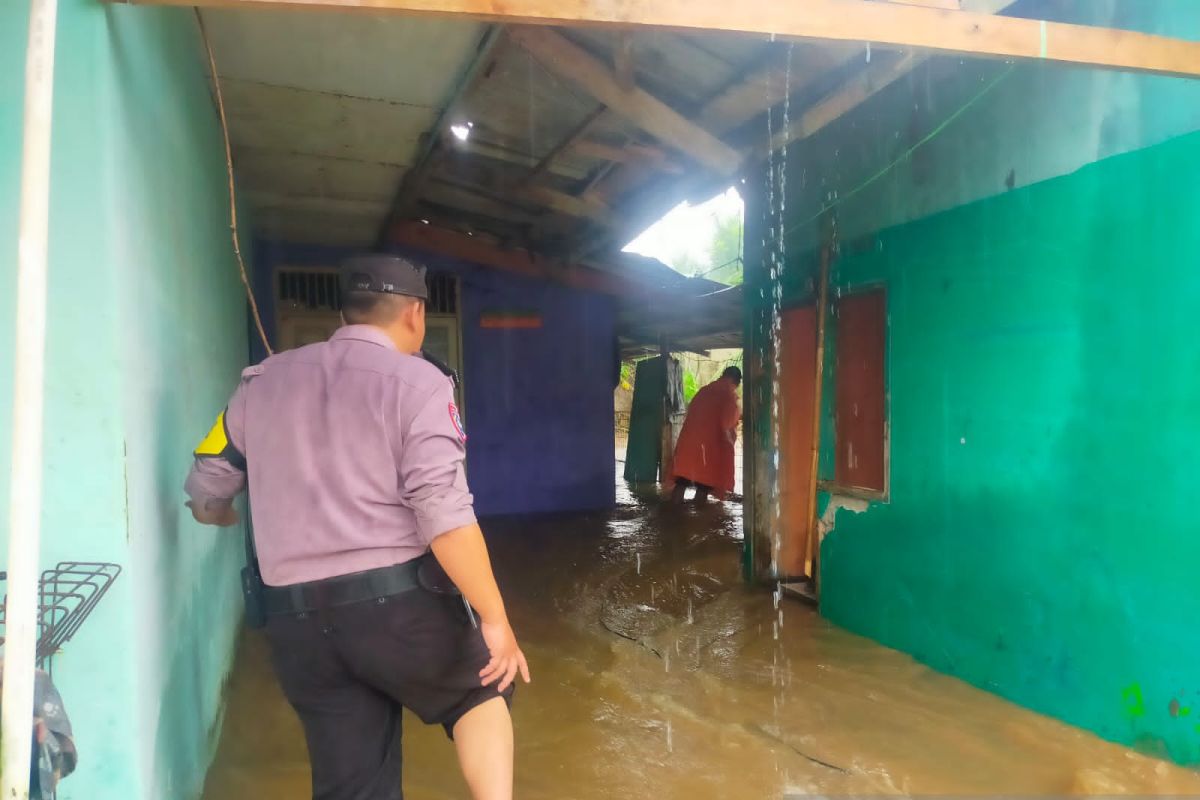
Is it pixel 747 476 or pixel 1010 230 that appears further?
pixel 747 476

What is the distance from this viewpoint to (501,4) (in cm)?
175

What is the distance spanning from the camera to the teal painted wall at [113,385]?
1557 millimetres

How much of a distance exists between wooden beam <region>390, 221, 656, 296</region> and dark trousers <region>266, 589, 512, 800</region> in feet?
19.9

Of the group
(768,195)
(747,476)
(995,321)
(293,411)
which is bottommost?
(747,476)

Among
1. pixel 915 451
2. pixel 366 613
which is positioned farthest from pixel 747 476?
pixel 366 613

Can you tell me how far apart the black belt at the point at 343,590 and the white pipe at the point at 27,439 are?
579 millimetres

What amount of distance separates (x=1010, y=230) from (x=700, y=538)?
4.32 m

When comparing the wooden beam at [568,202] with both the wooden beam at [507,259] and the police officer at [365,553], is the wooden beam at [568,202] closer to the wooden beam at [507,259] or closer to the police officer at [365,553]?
the wooden beam at [507,259]

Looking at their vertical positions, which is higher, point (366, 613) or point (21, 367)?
point (21, 367)

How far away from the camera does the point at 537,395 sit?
8.27m

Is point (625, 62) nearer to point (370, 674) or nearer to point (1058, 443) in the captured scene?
point (1058, 443)

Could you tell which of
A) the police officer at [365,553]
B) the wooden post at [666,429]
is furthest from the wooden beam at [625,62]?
the wooden post at [666,429]

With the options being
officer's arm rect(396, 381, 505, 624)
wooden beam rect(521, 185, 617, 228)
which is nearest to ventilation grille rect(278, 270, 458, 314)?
wooden beam rect(521, 185, 617, 228)

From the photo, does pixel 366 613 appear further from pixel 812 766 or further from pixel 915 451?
pixel 915 451
